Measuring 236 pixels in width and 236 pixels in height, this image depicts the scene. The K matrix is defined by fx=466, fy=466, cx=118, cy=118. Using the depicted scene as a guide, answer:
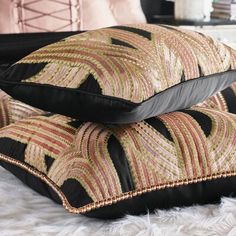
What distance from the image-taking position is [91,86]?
674 millimetres

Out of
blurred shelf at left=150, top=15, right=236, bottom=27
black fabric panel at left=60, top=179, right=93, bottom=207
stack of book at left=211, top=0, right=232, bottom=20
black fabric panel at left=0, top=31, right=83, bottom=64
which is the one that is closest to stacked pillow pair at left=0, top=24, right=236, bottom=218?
black fabric panel at left=60, top=179, right=93, bottom=207

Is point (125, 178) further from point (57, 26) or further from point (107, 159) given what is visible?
point (57, 26)

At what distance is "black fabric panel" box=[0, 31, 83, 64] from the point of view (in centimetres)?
116

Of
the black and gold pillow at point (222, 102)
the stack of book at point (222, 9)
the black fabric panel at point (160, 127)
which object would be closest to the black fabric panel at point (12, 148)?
the black fabric panel at point (160, 127)

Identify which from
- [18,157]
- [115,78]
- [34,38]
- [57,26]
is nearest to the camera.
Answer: [115,78]

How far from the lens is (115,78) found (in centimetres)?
66

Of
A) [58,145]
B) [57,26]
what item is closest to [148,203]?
[58,145]

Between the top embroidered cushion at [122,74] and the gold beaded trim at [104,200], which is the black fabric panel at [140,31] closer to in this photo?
the top embroidered cushion at [122,74]

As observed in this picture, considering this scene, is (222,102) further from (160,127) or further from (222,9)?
(222,9)

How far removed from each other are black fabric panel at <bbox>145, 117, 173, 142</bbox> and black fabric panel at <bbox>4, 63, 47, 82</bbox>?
0.64 feet

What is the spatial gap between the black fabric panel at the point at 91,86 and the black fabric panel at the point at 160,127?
0.36ft

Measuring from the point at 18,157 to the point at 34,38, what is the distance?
0.56 meters

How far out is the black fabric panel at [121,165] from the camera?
0.66 metres

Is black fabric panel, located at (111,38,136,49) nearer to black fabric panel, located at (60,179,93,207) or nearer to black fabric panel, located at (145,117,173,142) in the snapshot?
black fabric panel, located at (145,117,173,142)
